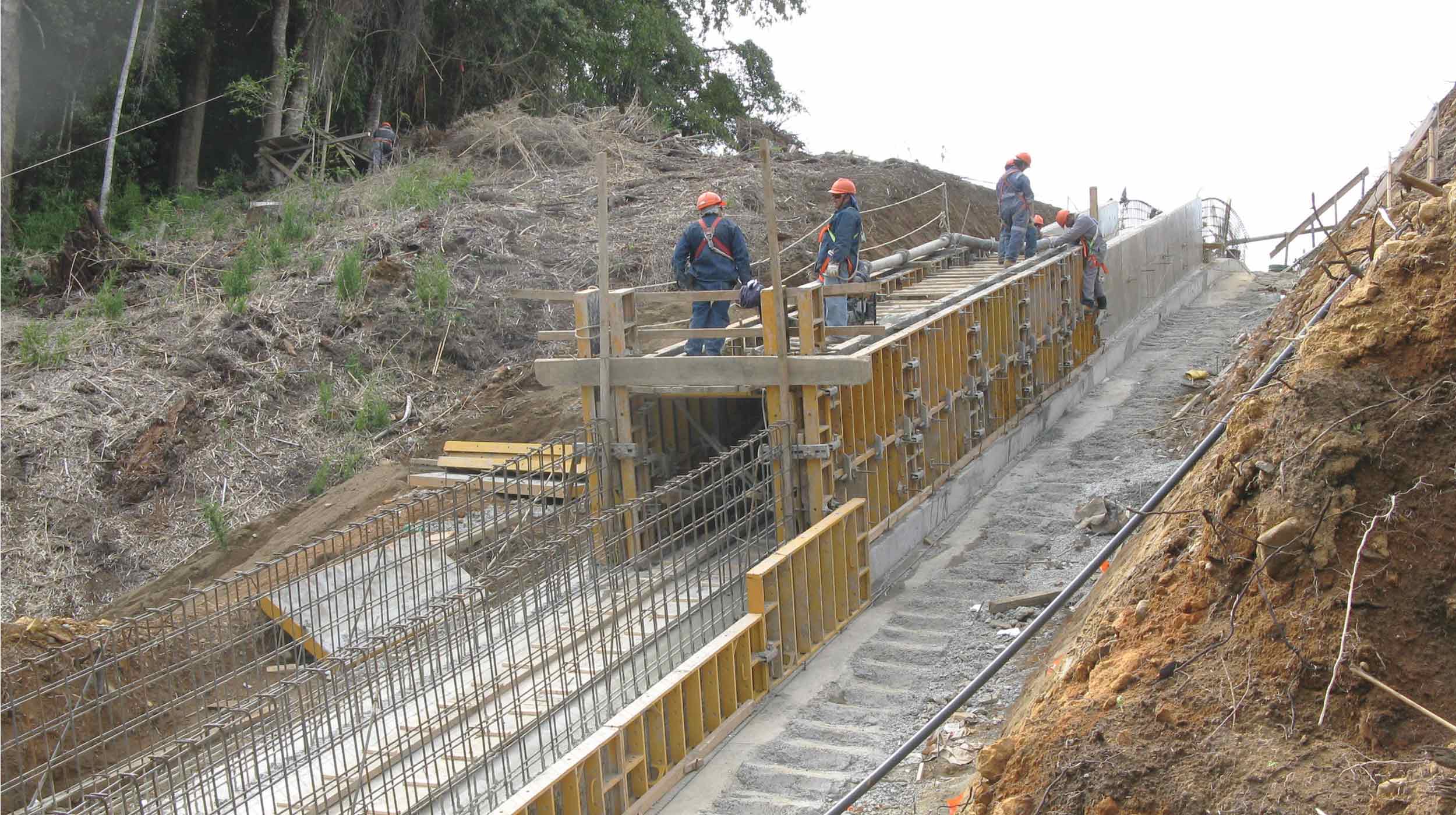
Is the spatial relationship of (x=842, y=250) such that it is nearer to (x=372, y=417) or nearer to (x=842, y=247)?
(x=842, y=247)

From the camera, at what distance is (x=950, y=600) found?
1118cm

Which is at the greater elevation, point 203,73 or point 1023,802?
point 203,73

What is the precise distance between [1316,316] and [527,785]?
525cm

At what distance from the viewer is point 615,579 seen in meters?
9.41

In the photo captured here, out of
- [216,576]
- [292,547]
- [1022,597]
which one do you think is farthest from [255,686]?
[1022,597]

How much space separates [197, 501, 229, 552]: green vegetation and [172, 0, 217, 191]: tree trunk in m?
12.5

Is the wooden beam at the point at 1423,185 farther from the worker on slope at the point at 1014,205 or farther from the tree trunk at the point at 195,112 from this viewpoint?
the tree trunk at the point at 195,112

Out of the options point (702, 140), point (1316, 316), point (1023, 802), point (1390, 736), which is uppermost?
point (702, 140)

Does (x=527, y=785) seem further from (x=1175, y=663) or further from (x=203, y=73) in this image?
(x=203, y=73)

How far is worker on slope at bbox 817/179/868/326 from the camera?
13.2 meters

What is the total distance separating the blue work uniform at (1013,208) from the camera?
16953mm

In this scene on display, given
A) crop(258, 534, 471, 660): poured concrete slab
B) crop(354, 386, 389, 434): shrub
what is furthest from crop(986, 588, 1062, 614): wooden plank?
crop(354, 386, 389, 434): shrub

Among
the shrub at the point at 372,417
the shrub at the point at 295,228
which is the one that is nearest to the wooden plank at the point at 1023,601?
the shrub at the point at 372,417

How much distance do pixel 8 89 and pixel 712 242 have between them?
1522 centimetres
